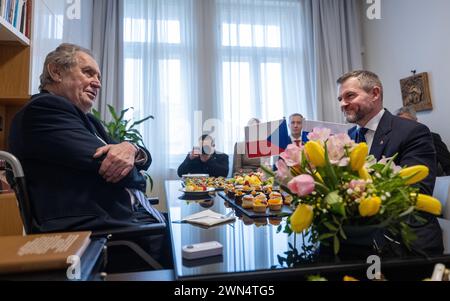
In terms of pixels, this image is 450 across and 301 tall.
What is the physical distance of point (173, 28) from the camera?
12.5 feet

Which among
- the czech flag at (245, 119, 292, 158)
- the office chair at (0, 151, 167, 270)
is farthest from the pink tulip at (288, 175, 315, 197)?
the czech flag at (245, 119, 292, 158)

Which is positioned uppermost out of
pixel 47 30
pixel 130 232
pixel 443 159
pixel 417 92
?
pixel 47 30

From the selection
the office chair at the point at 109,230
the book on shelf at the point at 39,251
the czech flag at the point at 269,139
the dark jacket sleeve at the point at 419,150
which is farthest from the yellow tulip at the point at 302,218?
the czech flag at the point at 269,139

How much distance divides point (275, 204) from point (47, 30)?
6.97ft

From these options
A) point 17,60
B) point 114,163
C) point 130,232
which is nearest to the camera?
point 130,232

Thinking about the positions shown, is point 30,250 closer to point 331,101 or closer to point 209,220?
point 209,220

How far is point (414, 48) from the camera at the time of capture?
134 inches

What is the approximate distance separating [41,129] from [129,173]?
0.31 m

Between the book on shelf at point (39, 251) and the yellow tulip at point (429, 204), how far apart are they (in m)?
0.62

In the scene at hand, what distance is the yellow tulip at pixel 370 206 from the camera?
1.63ft

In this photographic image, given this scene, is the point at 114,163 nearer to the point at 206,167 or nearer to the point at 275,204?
the point at 275,204

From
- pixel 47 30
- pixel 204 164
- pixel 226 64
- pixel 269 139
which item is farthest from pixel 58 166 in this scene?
pixel 226 64

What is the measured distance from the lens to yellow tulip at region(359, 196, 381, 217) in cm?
50
